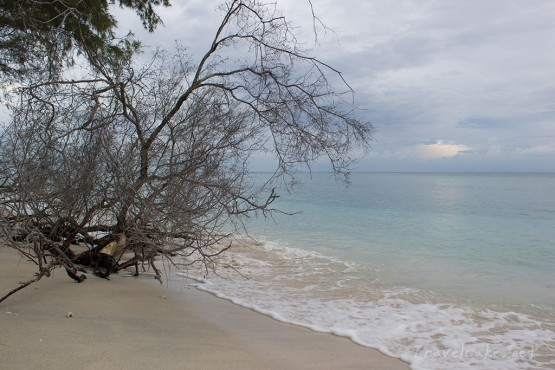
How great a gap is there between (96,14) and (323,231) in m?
11.6

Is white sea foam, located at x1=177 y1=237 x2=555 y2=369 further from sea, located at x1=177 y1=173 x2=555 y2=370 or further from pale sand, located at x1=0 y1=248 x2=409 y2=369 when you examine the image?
pale sand, located at x1=0 y1=248 x2=409 y2=369

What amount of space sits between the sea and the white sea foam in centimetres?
2

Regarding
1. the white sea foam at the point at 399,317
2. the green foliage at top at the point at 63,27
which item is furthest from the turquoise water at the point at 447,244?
the green foliage at top at the point at 63,27

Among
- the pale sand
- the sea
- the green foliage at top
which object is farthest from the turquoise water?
the green foliage at top

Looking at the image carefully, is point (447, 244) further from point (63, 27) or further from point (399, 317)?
point (63, 27)

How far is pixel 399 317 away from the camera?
238 inches

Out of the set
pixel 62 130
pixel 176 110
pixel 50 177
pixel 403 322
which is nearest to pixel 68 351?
pixel 50 177

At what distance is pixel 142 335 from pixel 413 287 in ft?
18.3

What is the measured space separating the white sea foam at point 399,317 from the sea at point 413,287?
0.02 meters

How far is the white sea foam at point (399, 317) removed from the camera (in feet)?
15.9

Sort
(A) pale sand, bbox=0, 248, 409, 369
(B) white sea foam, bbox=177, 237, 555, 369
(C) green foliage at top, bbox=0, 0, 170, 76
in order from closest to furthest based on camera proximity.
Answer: (A) pale sand, bbox=0, 248, 409, 369 → (B) white sea foam, bbox=177, 237, 555, 369 → (C) green foliage at top, bbox=0, 0, 170, 76

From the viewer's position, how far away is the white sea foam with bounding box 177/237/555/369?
4844mm

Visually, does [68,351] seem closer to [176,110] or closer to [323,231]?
[176,110]

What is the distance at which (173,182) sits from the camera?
4.96 metres
